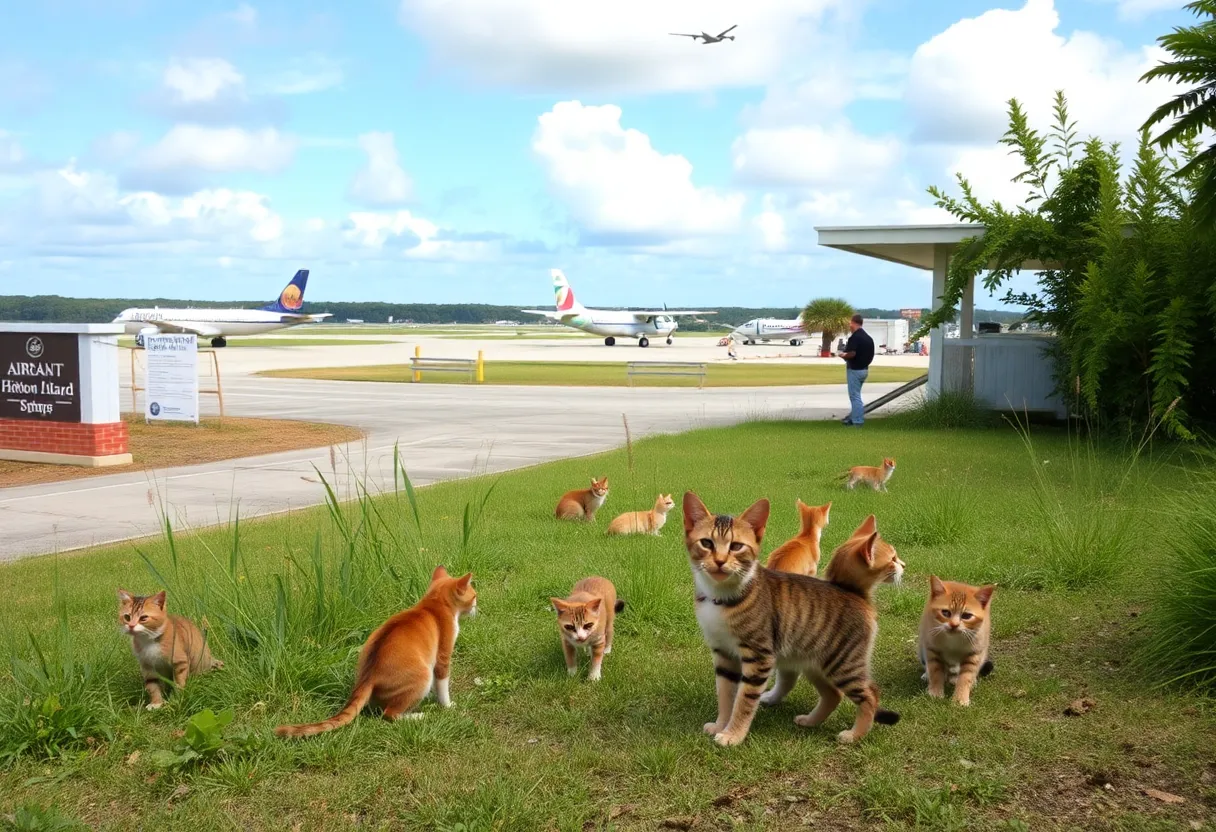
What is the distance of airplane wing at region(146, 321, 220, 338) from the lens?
7381 centimetres

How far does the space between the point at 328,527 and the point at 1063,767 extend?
7431 millimetres

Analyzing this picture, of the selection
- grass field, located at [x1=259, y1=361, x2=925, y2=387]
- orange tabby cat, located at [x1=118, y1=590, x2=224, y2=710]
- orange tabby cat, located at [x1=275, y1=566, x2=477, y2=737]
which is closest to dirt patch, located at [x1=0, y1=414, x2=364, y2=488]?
orange tabby cat, located at [x1=118, y1=590, x2=224, y2=710]

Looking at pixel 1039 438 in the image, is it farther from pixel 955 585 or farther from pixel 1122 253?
pixel 955 585

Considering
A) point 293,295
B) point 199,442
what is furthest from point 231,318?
point 199,442

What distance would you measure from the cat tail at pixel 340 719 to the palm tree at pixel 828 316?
68203mm

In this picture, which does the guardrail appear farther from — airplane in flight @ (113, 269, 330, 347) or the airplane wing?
airplane in flight @ (113, 269, 330, 347)

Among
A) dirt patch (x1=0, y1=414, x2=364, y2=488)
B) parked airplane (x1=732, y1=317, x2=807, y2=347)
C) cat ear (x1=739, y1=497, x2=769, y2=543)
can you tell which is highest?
parked airplane (x1=732, y1=317, x2=807, y2=347)

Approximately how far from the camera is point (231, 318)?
82188mm

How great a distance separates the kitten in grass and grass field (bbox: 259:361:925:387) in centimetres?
3215

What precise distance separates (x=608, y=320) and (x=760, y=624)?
79.6m

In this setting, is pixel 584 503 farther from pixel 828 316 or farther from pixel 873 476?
pixel 828 316

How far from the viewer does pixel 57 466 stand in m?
17.1

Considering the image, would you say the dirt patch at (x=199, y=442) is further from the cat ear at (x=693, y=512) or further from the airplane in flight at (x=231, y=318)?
the airplane in flight at (x=231, y=318)

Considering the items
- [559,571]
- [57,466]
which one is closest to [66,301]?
[57,466]
